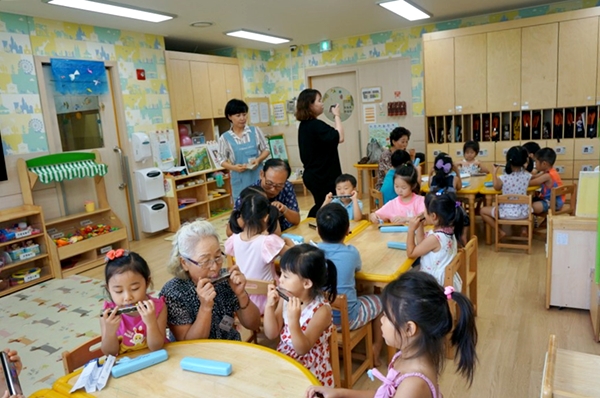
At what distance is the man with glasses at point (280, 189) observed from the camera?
2998 mm

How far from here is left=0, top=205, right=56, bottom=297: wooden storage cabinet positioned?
422cm

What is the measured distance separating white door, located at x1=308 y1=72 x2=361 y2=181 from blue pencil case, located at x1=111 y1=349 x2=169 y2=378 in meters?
6.51

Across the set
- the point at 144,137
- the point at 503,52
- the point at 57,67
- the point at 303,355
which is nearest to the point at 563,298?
the point at 303,355

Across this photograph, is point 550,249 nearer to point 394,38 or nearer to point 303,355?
point 303,355

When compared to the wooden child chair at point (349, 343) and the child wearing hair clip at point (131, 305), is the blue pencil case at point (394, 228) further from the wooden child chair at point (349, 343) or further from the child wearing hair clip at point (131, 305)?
the child wearing hair clip at point (131, 305)

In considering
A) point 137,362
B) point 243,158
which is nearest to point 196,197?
point 243,158

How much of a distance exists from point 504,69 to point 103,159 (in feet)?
17.3

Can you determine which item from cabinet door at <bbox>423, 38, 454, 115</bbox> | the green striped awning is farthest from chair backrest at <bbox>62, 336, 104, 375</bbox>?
cabinet door at <bbox>423, 38, 454, 115</bbox>

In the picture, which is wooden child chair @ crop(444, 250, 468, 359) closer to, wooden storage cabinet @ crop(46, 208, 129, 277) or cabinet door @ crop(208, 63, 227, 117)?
wooden storage cabinet @ crop(46, 208, 129, 277)

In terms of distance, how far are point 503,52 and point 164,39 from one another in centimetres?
462

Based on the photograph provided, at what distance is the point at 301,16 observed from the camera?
17.8 ft

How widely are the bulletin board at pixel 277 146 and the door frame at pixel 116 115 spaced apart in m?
2.87

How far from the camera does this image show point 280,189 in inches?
122

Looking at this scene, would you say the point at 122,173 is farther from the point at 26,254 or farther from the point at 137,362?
the point at 137,362
